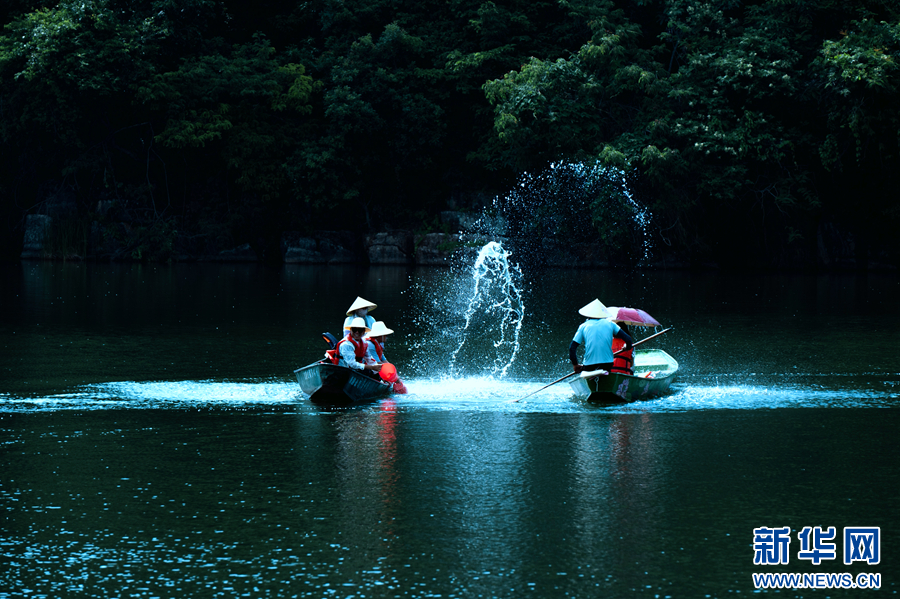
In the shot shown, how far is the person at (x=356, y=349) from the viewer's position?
43.5 feet

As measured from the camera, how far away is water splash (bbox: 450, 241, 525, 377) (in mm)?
17703

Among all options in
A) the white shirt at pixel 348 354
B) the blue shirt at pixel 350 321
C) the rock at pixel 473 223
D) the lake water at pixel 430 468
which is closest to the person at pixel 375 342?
the blue shirt at pixel 350 321

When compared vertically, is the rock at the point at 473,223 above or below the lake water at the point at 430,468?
above

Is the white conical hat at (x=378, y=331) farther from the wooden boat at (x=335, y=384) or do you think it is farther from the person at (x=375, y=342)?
the wooden boat at (x=335, y=384)

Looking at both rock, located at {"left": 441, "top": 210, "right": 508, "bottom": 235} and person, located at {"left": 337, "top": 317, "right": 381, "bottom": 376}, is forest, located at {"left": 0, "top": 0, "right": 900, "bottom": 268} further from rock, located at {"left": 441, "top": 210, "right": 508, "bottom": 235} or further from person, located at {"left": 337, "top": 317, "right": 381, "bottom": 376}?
person, located at {"left": 337, "top": 317, "right": 381, "bottom": 376}

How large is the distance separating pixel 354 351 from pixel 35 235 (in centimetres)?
3754

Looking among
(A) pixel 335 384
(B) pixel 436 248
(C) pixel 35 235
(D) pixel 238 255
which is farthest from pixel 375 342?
(C) pixel 35 235

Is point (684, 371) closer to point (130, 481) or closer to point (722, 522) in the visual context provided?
point (722, 522)

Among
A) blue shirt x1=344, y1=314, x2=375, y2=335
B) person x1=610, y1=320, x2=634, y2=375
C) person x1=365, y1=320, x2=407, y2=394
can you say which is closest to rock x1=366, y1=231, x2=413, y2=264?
blue shirt x1=344, y1=314, x2=375, y2=335

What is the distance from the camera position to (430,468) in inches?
365

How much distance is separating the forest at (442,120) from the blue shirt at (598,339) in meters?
25.2

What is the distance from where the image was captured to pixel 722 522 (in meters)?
7.61

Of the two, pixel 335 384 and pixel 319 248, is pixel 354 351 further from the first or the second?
pixel 319 248

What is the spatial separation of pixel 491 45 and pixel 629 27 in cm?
702
